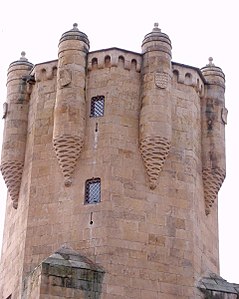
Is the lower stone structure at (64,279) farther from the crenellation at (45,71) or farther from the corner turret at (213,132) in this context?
the crenellation at (45,71)

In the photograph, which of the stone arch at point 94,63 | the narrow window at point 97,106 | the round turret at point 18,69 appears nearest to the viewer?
the narrow window at point 97,106

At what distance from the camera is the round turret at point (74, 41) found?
95.0 ft

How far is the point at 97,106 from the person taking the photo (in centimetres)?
2866

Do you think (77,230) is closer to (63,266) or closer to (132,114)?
(63,266)

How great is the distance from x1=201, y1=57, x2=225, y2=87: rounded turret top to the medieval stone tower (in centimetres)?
5

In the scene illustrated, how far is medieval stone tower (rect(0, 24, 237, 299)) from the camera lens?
26.4 m

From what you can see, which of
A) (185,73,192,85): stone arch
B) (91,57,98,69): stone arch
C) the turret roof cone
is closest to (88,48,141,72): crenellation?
(91,57,98,69): stone arch

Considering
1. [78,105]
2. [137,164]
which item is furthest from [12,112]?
[137,164]

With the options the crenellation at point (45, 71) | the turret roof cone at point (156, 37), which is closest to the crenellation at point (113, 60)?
the turret roof cone at point (156, 37)

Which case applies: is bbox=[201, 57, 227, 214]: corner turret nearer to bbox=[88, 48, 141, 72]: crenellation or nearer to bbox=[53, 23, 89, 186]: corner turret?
bbox=[88, 48, 141, 72]: crenellation

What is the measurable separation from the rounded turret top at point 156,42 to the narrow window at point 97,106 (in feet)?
A: 6.90

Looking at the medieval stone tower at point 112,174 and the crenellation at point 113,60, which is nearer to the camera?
the medieval stone tower at point 112,174

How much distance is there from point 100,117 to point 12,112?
3227 millimetres

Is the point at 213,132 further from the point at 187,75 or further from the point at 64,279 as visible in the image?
the point at 64,279
